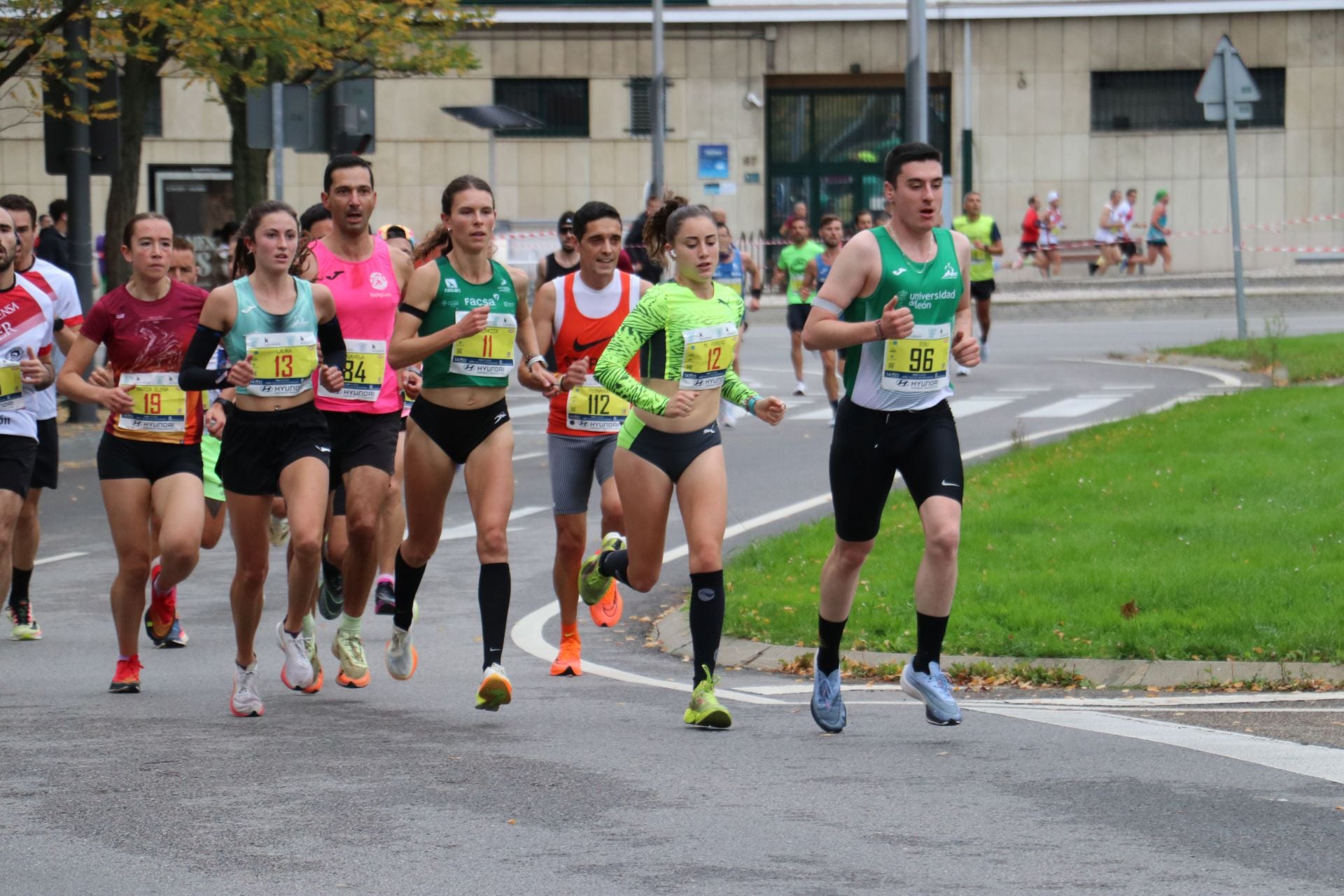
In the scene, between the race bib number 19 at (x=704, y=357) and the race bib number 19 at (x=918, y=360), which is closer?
the race bib number 19 at (x=918, y=360)

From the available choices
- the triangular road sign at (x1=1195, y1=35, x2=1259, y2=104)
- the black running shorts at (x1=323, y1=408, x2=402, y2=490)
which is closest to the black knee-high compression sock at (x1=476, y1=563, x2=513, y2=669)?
the black running shorts at (x1=323, y1=408, x2=402, y2=490)

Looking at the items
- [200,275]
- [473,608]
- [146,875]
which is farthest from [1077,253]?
[146,875]

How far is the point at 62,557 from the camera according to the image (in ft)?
43.1

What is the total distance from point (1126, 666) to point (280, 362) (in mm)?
3625

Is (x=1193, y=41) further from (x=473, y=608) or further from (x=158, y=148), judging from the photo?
(x=473, y=608)

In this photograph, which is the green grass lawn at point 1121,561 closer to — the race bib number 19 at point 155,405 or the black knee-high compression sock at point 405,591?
the black knee-high compression sock at point 405,591

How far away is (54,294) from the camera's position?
950 centimetres

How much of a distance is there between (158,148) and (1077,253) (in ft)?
61.6

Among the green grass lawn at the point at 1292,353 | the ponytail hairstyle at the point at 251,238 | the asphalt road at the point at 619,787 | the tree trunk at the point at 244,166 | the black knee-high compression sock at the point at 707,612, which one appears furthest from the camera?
the tree trunk at the point at 244,166

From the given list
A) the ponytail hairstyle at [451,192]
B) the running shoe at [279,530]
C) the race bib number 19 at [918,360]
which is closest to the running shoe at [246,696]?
the ponytail hairstyle at [451,192]

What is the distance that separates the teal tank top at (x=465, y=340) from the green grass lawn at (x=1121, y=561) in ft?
7.19

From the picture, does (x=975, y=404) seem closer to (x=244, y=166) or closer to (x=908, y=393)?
(x=244, y=166)

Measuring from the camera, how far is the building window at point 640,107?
4309 centimetres

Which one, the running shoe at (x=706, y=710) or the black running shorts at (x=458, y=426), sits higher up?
the black running shorts at (x=458, y=426)
